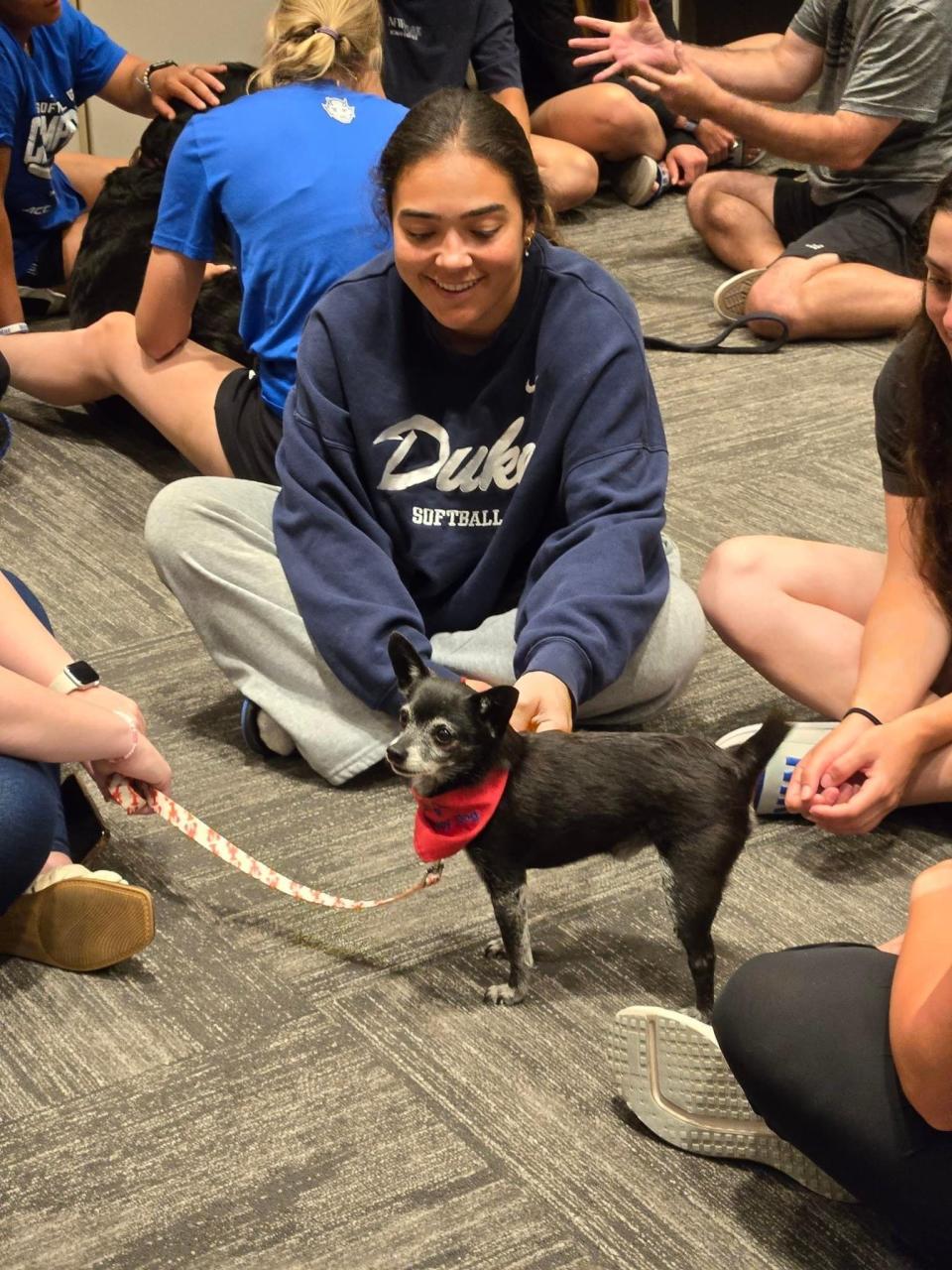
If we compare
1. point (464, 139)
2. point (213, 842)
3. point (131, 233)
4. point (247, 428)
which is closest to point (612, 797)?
point (213, 842)

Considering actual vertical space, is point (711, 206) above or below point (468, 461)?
below

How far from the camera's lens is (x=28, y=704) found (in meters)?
1.71

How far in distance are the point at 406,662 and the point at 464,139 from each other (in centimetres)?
69

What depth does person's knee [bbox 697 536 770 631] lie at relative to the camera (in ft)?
7.20

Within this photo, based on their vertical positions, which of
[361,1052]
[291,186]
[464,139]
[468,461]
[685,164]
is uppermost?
[464,139]

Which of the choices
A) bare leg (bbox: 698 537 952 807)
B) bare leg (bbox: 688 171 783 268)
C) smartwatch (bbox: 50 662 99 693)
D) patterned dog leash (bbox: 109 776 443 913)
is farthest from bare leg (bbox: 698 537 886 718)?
bare leg (bbox: 688 171 783 268)

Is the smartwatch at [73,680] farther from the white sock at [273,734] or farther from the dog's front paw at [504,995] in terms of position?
the dog's front paw at [504,995]

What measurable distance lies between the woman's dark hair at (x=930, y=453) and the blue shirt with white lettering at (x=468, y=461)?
349 mm

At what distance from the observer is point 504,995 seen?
175cm

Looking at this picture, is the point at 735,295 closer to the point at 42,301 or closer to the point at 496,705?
the point at 42,301

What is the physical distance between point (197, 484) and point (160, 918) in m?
0.68

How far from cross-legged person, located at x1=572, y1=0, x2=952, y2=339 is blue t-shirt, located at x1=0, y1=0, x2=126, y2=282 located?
117cm

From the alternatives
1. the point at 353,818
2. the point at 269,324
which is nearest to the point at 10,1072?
the point at 353,818

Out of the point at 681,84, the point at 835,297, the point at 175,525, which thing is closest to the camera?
the point at 175,525
